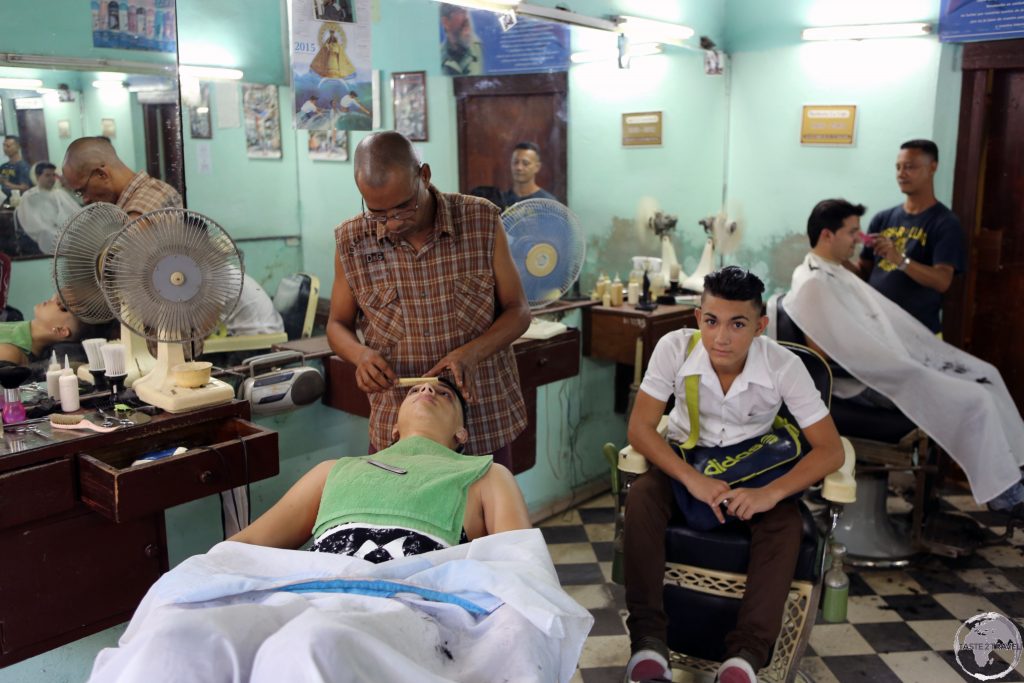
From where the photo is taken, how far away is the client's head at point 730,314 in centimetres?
255

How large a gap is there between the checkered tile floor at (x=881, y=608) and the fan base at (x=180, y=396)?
1368 millimetres

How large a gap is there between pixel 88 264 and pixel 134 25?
707mm

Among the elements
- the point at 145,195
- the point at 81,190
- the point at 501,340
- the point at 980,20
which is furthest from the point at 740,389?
the point at 980,20

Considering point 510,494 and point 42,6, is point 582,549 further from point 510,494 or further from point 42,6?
point 42,6

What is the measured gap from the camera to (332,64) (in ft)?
9.60

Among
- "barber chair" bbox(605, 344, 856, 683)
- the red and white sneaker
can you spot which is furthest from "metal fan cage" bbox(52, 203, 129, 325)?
the red and white sneaker

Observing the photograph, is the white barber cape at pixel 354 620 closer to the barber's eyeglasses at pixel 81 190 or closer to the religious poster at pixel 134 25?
the barber's eyeglasses at pixel 81 190

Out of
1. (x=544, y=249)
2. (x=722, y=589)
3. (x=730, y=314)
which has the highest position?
(x=544, y=249)

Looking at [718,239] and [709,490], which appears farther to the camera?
[718,239]

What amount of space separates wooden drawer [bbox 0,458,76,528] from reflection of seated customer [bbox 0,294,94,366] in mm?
430

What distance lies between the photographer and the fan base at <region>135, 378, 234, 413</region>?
2.37 metres

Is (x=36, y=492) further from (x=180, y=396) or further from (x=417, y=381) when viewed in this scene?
(x=417, y=381)

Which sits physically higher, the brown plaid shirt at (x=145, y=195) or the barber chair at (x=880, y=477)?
the brown plaid shirt at (x=145, y=195)

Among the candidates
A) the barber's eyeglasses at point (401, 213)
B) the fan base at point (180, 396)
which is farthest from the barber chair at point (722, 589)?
the fan base at point (180, 396)
